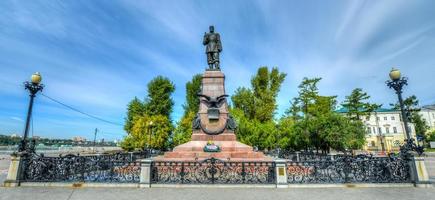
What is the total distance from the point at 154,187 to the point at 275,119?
101 ft

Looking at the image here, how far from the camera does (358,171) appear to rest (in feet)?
30.8

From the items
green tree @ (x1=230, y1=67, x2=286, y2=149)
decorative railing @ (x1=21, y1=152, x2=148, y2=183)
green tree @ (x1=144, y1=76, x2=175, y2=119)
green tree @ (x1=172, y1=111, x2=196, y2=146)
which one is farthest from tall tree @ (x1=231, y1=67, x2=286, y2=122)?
decorative railing @ (x1=21, y1=152, x2=148, y2=183)

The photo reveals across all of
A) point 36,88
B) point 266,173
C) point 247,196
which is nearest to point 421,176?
point 266,173

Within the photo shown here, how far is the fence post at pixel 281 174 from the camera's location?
8.77 meters

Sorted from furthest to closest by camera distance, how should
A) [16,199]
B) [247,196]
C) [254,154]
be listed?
[254,154] < [247,196] < [16,199]

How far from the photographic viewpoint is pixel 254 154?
12789 millimetres

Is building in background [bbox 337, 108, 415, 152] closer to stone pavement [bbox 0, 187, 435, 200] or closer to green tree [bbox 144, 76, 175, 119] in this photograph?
green tree [bbox 144, 76, 175, 119]

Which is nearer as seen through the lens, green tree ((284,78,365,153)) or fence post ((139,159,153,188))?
fence post ((139,159,153,188))

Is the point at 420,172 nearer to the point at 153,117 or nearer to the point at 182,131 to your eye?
the point at 182,131

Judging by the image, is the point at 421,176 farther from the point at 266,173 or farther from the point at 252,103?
the point at 252,103

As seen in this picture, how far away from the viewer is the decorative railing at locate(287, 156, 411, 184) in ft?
29.6

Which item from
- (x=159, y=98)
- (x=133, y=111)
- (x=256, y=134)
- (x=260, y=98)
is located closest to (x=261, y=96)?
(x=260, y=98)

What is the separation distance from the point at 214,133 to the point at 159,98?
28.5m

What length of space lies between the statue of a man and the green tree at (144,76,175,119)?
1008 inches
